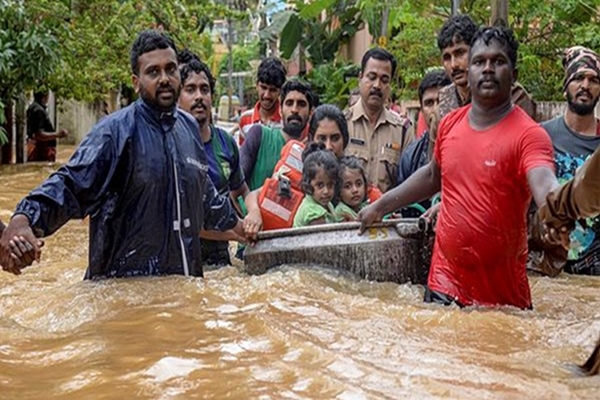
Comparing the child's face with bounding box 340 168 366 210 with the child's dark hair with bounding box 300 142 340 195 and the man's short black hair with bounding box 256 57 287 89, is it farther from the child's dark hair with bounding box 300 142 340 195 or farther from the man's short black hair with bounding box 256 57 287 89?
the man's short black hair with bounding box 256 57 287 89

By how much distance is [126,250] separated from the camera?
14.5 ft

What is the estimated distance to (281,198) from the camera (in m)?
5.63

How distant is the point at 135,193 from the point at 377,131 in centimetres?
255

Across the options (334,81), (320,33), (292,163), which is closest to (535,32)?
(292,163)

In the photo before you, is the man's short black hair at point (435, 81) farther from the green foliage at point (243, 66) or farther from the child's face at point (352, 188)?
the green foliage at point (243, 66)

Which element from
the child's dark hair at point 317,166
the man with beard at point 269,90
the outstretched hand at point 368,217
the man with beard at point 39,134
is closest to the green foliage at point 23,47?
the man with beard at point 39,134

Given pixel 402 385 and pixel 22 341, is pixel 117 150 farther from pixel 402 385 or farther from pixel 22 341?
pixel 402 385

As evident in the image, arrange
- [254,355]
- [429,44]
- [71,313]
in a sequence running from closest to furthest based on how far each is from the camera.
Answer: [254,355] < [71,313] < [429,44]

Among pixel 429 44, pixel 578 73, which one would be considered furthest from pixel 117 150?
pixel 429 44

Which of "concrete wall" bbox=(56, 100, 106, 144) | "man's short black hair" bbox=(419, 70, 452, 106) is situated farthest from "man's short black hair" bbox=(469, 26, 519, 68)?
"concrete wall" bbox=(56, 100, 106, 144)

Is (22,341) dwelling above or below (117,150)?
below

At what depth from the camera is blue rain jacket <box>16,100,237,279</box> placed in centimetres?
420

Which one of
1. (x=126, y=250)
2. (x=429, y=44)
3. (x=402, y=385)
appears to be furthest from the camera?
(x=429, y=44)

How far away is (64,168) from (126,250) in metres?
0.56
